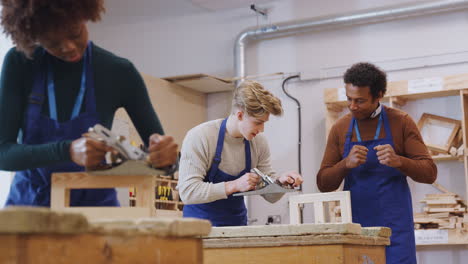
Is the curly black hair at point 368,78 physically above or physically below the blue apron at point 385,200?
above

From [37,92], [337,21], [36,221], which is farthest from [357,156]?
[337,21]

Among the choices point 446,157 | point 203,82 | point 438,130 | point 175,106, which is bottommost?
point 446,157

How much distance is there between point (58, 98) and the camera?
193 cm

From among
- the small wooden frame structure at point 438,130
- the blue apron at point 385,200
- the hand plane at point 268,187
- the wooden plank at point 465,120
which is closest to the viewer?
the hand plane at point 268,187

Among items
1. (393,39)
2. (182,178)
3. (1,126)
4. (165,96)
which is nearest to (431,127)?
(393,39)

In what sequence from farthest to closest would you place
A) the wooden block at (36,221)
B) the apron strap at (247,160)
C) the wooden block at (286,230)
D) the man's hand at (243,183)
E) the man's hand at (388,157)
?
the man's hand at (388,157)
the apron strap at (247,160)
the man's hand at (243,183)
the wooden block at (286,230)
the wooden block at (36,221)

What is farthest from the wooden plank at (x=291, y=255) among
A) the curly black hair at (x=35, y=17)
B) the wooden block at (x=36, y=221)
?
the wooden block at (x=36, y=221)

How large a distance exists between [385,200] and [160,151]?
7.54ft

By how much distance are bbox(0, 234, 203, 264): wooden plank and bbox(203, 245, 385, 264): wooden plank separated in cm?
110

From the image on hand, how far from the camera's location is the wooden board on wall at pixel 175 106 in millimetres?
6902

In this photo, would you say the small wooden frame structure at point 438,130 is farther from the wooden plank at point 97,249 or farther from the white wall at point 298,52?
the wooden plank at point 97,249

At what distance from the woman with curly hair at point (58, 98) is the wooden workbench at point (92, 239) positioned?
241mm

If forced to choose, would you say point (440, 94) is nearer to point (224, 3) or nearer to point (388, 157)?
point (224, 3)

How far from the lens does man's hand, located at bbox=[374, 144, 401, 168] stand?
12.0 feet
